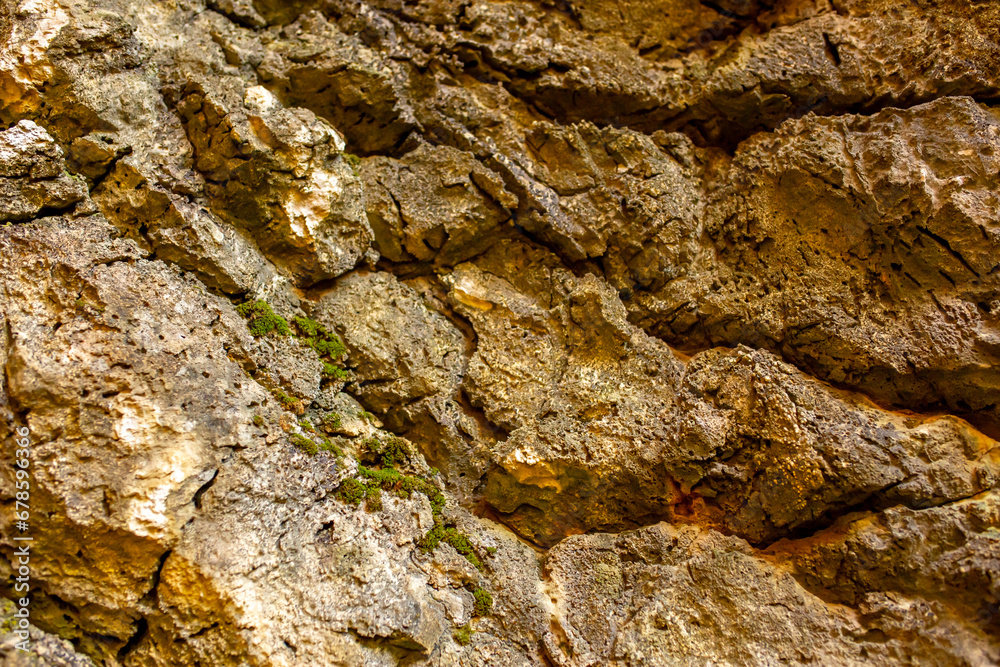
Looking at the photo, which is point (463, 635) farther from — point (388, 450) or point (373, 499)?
point (388, 450)

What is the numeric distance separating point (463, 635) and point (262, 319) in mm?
3287

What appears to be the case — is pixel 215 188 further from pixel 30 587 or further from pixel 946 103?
pixel 946 103

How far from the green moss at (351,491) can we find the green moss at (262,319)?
1523 millimetres

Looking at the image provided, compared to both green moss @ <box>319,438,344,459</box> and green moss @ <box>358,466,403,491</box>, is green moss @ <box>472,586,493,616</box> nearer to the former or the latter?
green moss @ <box>358,466,403,491</box>

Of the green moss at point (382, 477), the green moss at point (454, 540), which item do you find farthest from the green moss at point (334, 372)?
the green moss at point (454, 540)

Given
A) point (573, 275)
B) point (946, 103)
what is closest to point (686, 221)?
point (573, 275)

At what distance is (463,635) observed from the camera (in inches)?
193

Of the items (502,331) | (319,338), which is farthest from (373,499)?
(502,331)

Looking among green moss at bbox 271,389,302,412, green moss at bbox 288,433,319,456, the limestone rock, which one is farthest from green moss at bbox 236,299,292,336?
the limestone rock

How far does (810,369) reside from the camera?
559 centimetres

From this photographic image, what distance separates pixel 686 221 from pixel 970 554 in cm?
372

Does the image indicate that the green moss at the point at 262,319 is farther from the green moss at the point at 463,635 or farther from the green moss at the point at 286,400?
the green moss at the point at 463,635

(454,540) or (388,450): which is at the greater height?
(388,450)

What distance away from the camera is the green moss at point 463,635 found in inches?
192
